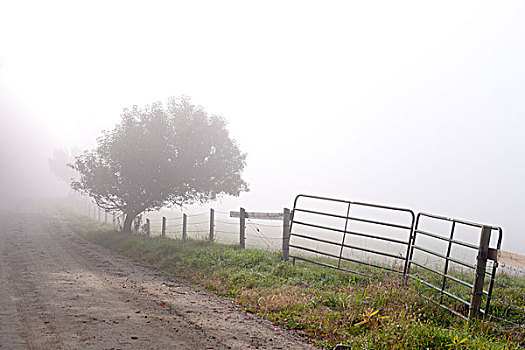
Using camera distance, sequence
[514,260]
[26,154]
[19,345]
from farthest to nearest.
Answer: [26,154], [514,260], [19,345]

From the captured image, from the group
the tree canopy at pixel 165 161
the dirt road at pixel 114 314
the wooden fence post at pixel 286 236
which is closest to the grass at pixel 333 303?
the wooden fence post at pixel 286 236

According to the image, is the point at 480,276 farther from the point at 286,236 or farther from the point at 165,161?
the point at 165,161

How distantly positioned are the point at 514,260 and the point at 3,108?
675ft

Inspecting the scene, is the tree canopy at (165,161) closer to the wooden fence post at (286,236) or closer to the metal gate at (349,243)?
the metal gate at (349,243)

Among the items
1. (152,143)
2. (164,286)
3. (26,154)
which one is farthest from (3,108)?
(164,286)

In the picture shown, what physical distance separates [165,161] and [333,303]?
47.4ft

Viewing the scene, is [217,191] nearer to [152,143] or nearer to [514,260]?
[152,143]

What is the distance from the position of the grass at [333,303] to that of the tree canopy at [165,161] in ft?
26.1

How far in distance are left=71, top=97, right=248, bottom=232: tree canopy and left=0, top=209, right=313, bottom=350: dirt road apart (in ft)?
27.6

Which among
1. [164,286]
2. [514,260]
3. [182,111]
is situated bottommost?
[164,286]

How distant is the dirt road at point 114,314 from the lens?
5.77 meters

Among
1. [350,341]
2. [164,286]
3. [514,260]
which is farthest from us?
[164,286]

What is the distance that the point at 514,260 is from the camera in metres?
6.48

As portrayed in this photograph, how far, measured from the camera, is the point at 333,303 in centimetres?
762
